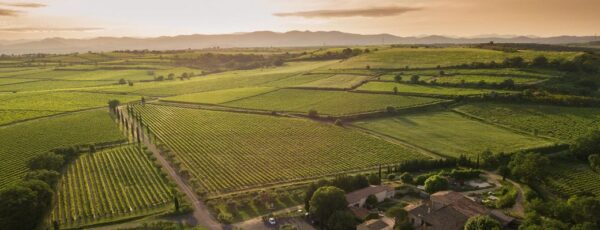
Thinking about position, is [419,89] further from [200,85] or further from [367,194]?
[200,85]

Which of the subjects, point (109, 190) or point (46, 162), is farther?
point (46, 162)

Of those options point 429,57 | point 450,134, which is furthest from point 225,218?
point 429,57

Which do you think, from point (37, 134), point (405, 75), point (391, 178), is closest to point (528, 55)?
point (405, 75)

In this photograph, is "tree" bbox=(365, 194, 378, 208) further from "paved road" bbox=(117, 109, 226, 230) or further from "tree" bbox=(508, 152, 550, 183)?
"tree" bbox=(508, 152, 550, 183)

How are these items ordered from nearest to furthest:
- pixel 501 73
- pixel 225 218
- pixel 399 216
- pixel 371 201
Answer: pixel 399 216
pixel 225 218
pixel 371 201
pixel 501 73

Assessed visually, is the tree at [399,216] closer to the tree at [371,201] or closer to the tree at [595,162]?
the tree at [371,201]

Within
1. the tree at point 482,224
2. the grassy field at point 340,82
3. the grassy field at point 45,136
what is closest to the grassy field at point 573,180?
the tree at point 482,224
